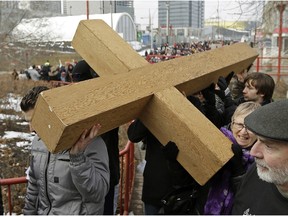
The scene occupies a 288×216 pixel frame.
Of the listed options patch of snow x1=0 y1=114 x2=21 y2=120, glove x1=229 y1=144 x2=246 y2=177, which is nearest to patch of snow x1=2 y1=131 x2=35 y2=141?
patch of snow x1=0 y1=114 x2=21 y2=120

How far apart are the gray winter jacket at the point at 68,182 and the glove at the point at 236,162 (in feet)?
2.44

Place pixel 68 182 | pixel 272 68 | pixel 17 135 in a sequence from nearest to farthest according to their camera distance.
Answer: pixel 68 182 < pixel 17 135 < pixel 272 68

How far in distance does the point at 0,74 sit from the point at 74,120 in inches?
724

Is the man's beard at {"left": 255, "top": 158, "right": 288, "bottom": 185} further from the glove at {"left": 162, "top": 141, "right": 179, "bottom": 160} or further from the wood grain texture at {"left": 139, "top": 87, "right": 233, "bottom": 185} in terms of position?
the glove at {"left": 162, "top": 141, "right": 179, "bottom": 160}

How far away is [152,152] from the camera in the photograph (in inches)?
102

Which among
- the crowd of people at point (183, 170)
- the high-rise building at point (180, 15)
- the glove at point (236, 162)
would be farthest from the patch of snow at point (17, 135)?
the high-rise building at point (180, 15)

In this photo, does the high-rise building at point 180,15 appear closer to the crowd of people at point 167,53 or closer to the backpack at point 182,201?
the crowd of people at point 167,53

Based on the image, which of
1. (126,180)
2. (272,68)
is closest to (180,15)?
(272,68)

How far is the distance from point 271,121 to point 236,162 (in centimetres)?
57

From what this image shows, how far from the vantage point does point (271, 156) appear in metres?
1.42

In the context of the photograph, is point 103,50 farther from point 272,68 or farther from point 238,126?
point 272,68

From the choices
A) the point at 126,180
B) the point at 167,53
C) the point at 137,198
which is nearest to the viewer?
the point at 126,180

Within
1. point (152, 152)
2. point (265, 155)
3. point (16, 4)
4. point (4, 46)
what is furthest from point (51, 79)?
point (265, 155)

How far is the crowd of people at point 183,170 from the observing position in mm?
1445
